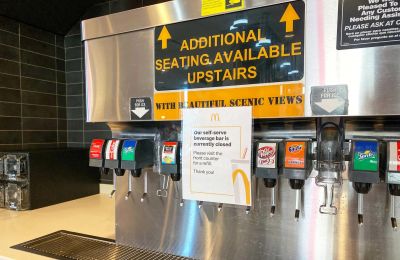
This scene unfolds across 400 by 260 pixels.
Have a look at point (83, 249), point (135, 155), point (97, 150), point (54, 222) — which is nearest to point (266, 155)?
point (135, 155)

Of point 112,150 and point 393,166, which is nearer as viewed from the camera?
point 393,166

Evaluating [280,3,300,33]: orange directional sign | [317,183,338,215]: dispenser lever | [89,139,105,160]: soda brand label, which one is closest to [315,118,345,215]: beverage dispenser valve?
[317,183,338,215]: dispenser lever

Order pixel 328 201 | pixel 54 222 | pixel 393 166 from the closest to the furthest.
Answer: pixel 393 166 < pixel 328 201 < pixel 54 222

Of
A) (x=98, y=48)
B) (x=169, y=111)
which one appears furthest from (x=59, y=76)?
(x=169, y=111)

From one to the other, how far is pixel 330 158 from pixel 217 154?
9.6 inches

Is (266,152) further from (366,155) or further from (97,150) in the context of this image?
(97,150)

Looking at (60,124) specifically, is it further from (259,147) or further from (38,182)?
(259,147)

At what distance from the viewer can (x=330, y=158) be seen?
64 cm

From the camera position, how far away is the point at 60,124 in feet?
6.43

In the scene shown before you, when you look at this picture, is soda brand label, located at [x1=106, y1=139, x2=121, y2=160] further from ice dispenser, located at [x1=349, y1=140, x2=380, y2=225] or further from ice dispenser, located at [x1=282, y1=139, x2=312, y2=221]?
ice dispenser, located at [x1=349, y1=140, x2=380, y2=225]

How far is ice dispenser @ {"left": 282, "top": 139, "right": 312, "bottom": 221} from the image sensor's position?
61 cm

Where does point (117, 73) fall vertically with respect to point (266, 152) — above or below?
above

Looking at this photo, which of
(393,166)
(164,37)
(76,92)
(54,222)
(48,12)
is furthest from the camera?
(76,92)

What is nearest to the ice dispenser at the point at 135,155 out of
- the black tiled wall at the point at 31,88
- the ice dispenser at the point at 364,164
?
the ice dispenser at the point at 364,164
